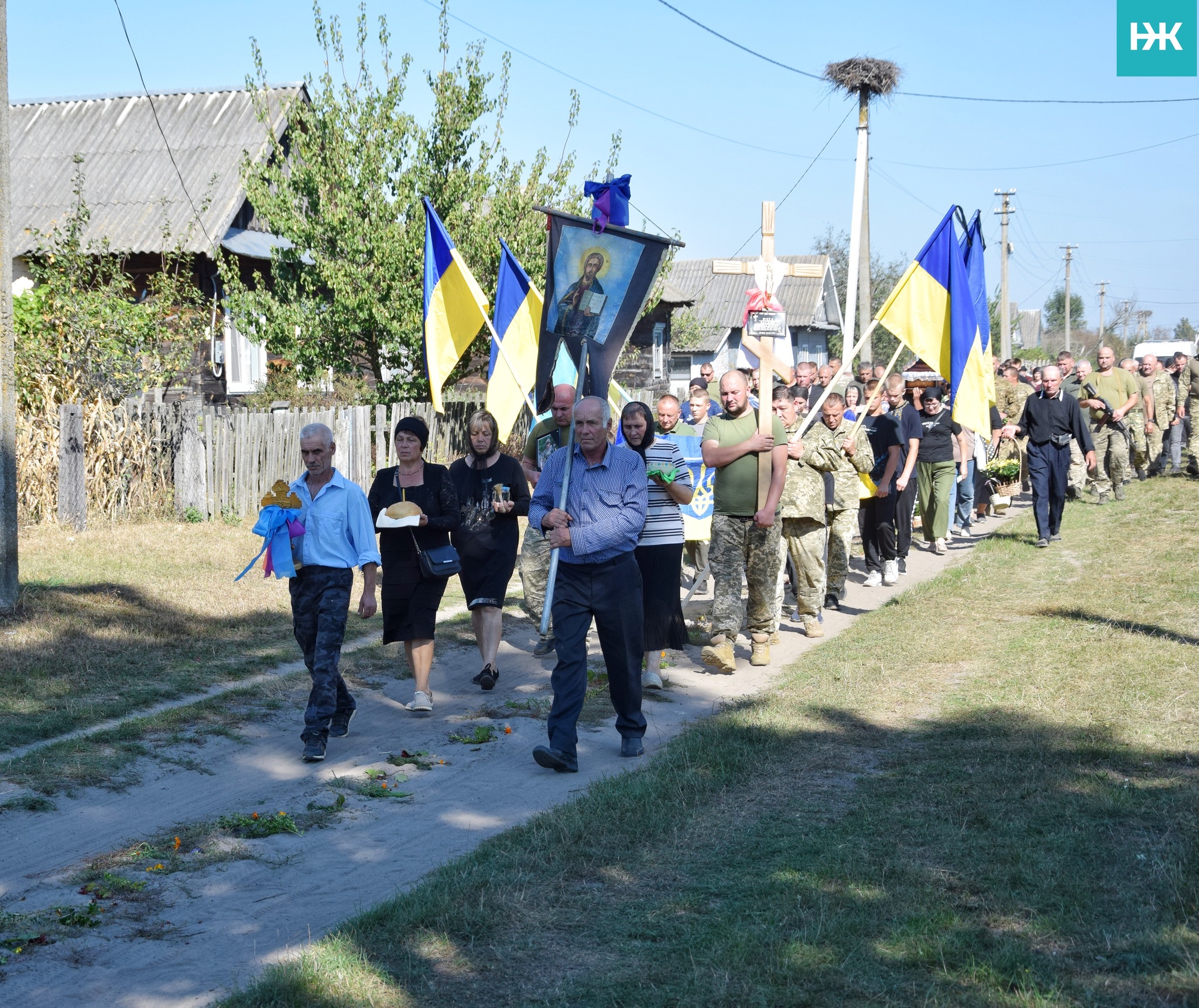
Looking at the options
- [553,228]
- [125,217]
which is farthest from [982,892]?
[125,217]

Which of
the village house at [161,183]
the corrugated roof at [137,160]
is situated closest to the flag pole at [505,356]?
the village house at [161,183]

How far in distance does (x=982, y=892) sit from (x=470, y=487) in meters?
4.75

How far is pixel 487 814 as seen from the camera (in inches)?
238

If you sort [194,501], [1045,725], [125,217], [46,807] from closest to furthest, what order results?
[46,807] → [1045,725] → [194,501] → [125,217]

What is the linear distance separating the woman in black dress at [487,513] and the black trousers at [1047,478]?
7885mm

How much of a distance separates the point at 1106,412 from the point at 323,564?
13.7 meters

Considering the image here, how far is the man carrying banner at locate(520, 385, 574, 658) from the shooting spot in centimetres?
912

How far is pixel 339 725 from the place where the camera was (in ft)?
24.4

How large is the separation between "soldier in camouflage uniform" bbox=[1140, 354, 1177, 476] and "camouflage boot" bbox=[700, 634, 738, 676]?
39.7ft

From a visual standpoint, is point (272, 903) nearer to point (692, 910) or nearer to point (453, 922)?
point (453, 922)

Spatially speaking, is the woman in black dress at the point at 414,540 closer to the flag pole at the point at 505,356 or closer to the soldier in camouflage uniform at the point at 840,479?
the flag pole at the point at 505,356

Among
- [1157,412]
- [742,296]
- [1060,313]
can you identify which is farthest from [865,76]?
[1060,313]

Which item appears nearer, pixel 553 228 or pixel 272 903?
pixel 272 903

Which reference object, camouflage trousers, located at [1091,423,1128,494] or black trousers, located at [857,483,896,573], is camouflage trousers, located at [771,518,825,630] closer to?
black trousers, located at [857,483,896,573]
